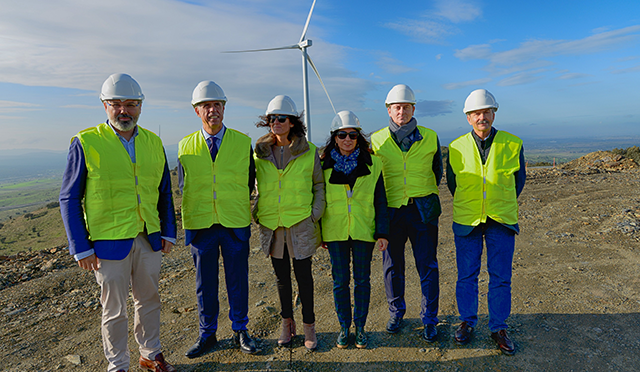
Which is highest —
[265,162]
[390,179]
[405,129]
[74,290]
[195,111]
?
[195,111]

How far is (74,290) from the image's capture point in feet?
19.3

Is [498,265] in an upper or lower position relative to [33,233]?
upper

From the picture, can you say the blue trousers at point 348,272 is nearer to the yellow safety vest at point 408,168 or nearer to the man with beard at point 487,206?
the yellow safety vest at point 408,168

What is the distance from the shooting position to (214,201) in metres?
3.74

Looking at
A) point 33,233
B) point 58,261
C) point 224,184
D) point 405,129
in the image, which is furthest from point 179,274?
point 33,233

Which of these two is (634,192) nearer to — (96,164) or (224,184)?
(224,184)

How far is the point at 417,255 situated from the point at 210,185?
2.47m

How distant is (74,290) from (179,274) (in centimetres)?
164

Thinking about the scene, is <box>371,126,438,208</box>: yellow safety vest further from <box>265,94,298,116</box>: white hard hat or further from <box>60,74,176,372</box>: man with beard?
<box>60,74,176,372</box>: man with beard

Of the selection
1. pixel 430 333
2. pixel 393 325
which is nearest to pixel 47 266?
pixel 393 325

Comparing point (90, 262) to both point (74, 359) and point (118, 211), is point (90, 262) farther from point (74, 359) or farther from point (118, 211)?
point (74, 359)

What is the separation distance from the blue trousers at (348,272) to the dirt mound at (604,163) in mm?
18213

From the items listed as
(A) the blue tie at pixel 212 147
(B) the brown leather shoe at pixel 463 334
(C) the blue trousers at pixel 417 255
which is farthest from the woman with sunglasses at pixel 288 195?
(B) the brown leather shoe at pixel 463 334

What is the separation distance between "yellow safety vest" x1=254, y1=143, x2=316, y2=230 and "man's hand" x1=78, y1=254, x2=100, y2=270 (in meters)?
1.55
